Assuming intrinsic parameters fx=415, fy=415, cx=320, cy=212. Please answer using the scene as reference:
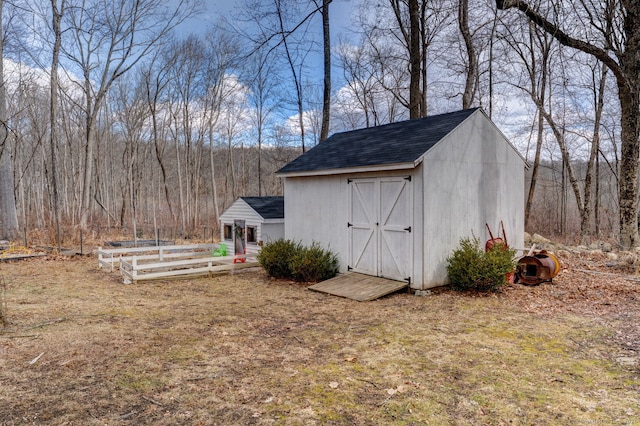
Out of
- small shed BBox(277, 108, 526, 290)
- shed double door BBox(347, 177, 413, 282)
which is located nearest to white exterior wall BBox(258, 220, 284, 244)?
small shed BBox(277, 108, 526, 290)

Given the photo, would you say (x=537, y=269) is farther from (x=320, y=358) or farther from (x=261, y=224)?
(x=261, y=224)

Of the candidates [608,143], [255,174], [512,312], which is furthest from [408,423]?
[255,174]

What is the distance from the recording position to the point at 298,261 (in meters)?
9.05

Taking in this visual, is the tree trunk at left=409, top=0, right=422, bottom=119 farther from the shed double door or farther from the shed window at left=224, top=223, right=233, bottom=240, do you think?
the shed window at left=224, top=223, right=233, bottom=240

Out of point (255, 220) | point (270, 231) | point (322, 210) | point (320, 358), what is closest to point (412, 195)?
point (322, 210)

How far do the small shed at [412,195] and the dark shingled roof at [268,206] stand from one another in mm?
2194

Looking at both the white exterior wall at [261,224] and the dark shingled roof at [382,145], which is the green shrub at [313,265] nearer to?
the dark shingled roof at [382,145]

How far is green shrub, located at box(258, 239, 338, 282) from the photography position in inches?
356

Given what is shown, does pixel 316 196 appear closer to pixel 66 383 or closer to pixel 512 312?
pixel 512 312

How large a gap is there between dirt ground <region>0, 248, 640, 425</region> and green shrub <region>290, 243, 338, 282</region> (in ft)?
3.91

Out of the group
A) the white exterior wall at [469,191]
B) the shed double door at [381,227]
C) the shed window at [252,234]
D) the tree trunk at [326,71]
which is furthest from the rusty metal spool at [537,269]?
the tree trunk at [326,71]

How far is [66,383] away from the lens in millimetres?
3809

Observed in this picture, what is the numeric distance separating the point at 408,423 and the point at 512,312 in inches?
161

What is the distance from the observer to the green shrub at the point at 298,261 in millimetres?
9047
